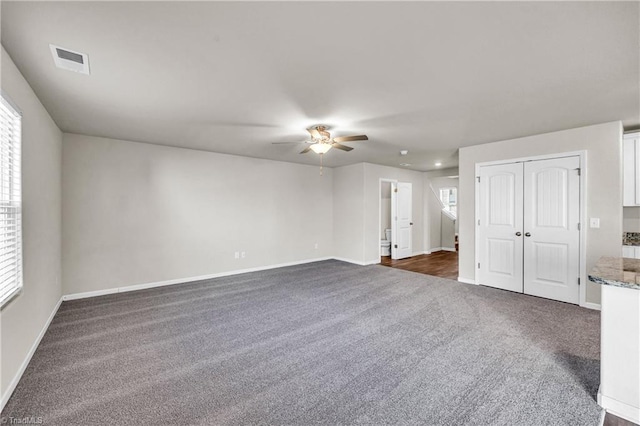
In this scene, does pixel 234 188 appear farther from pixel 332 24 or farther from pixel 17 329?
pixel 332 24

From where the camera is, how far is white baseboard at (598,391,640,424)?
5.67 ft

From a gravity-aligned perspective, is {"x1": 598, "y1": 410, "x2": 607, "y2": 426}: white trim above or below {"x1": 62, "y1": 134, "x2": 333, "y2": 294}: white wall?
below

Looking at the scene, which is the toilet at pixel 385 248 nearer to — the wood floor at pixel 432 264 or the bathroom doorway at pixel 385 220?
the bathroom doorway at pixel 385 220

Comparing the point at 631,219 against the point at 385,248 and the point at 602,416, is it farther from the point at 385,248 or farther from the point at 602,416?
the point at 385,248

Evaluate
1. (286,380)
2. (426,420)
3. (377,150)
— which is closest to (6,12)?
(286,380)

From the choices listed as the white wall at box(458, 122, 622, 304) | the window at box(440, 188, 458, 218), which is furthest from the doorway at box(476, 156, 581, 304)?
the window at box(440, 188, 458, 218)

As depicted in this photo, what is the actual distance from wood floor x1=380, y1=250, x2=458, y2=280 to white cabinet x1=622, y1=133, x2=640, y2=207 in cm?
262

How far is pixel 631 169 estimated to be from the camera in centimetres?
361

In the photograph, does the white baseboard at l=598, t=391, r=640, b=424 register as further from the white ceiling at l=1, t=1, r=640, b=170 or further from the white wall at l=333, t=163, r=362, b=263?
the white wall at l=333, t=163, r=362, b=263

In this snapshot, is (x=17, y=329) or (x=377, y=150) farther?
(x=377, y=150)

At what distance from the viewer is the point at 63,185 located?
395cm

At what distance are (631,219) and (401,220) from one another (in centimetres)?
405

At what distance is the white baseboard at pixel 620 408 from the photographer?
173cm

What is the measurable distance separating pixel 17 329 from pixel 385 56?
3.57 m
